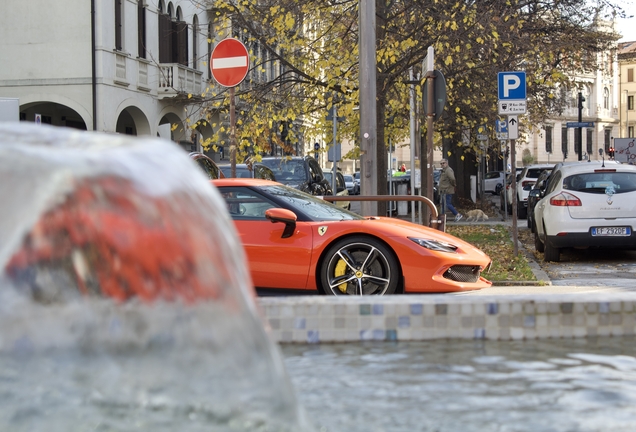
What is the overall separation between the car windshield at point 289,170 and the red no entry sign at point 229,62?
8645 mm

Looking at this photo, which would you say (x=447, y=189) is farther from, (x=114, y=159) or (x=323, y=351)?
(x=114, y=159)

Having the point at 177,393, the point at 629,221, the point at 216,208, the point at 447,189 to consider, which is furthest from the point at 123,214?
the point at 447,189

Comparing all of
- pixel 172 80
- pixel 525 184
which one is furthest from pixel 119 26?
pixel 525 184

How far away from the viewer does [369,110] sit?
1385cm

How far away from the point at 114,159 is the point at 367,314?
6.86 ft

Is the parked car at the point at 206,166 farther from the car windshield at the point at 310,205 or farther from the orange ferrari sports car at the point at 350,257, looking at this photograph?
the orange ferrari sports car at the point at 350,257

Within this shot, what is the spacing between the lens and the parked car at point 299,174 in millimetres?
21219

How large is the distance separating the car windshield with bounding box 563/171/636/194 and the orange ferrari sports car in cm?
639

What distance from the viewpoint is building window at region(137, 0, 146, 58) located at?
3316 cm

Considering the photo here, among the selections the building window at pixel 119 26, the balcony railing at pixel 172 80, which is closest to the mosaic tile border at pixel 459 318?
the building window at pixel 119 26

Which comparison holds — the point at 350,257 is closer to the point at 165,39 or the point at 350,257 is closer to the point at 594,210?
the point at 594,210

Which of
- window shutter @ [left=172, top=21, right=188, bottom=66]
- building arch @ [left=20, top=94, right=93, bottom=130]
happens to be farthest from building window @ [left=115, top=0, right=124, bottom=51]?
window shutter @ [left=172, top=21, right=188, bottom=66]

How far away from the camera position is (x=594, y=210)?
14914 millimetres

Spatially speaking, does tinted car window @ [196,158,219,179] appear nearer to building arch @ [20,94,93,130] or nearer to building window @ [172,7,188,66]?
building arch @ [20,94,93,130]
